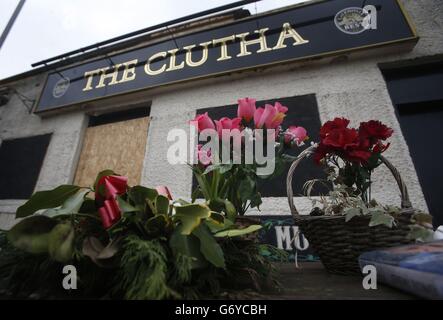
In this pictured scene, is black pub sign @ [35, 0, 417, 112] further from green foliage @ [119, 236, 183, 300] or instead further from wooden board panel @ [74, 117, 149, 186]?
green foliage @ [119, 236, 183, 300]

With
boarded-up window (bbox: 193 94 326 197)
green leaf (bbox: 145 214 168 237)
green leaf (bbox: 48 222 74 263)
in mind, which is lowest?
green leaf (bbox: 48 222 74 263)

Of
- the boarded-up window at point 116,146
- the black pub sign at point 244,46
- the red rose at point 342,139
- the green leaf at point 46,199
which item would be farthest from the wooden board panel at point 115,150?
the red rose at point 342,139

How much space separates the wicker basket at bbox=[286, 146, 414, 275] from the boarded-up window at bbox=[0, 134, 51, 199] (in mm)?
3244

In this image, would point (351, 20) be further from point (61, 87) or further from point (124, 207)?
point (61, 87)

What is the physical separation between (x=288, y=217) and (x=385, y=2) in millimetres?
2296

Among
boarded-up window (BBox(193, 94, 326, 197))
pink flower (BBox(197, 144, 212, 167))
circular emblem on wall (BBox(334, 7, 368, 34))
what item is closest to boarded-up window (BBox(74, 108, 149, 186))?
boarded-up window (BBox(193, 94, 326, 197))

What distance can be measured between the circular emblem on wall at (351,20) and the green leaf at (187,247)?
100 inches

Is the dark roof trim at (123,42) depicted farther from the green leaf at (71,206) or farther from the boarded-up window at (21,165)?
the green leaf at (71,206)

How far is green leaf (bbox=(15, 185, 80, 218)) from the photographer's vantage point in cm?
54

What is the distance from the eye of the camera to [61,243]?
0.43 m

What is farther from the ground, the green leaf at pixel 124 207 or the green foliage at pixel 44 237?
the green leaf at pixel 124 207

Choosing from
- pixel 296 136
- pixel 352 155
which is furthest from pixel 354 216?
pixel 296 136

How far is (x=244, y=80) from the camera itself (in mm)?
2479

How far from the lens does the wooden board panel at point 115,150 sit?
2562 millimetres
